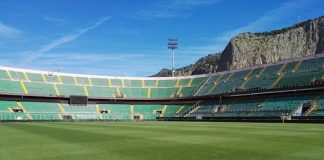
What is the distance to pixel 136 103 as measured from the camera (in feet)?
310

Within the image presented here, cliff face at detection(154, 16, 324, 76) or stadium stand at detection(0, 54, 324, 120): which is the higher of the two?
cliff face at detection(154, 16, 324, 76)

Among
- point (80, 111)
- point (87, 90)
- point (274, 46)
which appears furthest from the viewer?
point (274, 46)

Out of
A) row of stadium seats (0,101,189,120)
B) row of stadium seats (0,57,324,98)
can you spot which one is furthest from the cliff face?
row of stadium seats (0,101,189,120)

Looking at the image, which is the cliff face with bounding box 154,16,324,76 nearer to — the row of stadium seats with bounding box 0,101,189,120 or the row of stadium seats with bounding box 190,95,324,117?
the row of stadium seats with bounding box 0,101,189,120

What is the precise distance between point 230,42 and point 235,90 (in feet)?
292

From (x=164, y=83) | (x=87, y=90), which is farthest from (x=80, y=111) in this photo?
(x=164, y=83)

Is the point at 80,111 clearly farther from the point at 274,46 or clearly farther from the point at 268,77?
the point at 274,46

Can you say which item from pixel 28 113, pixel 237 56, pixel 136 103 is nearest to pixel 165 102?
pixel 136 103

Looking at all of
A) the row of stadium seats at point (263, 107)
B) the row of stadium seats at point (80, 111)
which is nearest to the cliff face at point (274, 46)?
the row of stadium seats at point (80, 111)

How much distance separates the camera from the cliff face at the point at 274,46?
140 metres

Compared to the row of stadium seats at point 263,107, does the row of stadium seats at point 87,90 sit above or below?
above

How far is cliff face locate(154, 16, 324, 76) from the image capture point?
460 ft

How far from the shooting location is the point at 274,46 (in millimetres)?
154000

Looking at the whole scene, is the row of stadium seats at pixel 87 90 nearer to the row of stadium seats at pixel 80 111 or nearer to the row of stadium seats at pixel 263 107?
the row of stadium seats at pixel 80 111
